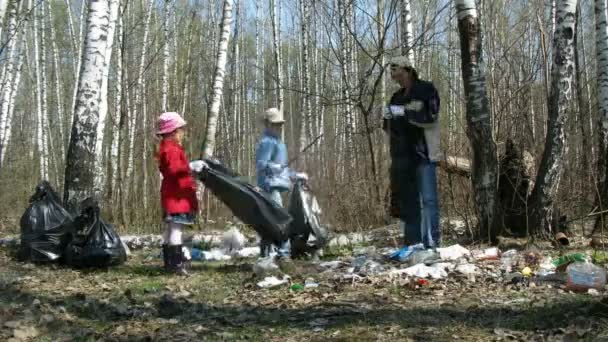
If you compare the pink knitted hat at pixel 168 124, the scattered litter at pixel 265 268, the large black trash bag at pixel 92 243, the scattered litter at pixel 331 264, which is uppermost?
the pink knitted hat at pixel 168 124

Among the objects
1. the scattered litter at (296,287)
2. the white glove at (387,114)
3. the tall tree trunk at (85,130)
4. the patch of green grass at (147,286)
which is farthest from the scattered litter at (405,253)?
the tall tree trunk at (85,130)

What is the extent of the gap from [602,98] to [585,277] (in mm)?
4626

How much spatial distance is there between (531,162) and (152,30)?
18.8 m

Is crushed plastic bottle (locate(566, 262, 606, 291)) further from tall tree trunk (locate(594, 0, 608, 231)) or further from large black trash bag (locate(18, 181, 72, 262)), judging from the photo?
large black trash bag (locate(18, 181, 72, 262))

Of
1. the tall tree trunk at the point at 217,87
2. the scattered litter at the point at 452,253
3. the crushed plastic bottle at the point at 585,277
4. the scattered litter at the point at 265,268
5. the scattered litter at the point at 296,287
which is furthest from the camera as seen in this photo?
the tall tree trunk at the point at 217,87

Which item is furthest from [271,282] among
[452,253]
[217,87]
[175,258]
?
[217,87]

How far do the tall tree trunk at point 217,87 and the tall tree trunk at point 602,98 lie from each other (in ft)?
19.9

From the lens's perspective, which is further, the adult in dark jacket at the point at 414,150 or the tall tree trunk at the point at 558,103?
the tall tree trunk at the point at 558,103

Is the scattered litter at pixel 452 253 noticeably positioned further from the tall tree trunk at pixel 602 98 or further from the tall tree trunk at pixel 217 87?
the tall tree trunk at pixel 217 87

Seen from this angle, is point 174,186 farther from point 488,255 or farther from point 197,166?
point 488,255

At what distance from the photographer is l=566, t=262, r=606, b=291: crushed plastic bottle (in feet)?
13.6

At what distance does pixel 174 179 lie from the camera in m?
5.57

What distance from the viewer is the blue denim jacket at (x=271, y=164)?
599 cm

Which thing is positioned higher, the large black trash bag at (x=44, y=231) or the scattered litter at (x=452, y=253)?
the large black trash bag at (x=44, y=231)
